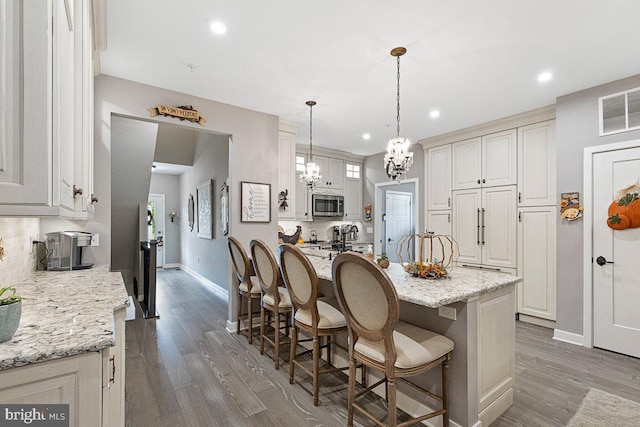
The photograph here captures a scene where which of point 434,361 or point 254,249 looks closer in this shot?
point 434,361

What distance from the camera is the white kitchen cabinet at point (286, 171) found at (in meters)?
4.24

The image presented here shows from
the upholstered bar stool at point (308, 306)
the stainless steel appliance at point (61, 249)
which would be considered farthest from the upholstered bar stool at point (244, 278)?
the stainless steel appliance at point (61, 249)

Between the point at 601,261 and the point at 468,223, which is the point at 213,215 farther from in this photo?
the point at 601,261

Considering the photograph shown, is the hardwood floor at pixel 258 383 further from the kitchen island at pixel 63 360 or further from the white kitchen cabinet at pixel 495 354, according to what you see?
the kitchen island at pixel 63 360

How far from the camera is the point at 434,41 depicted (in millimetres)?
2332

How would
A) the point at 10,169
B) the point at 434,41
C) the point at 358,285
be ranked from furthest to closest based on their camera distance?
the point at 434,41 → the point at 358,285 → the point at 10,169

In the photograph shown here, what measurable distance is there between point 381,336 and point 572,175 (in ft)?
10.4

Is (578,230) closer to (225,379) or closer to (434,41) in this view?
(434,41)

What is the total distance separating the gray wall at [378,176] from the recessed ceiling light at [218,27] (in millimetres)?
3955

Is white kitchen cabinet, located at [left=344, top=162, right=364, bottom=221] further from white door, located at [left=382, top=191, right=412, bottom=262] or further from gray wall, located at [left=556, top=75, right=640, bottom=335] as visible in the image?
gray wall, located at [left=556, top=75, right=640, bottom=335]

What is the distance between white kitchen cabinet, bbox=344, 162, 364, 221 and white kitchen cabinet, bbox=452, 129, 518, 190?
2.07 meters

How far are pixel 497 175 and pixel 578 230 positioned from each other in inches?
49.2

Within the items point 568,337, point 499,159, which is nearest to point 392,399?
point 568,337

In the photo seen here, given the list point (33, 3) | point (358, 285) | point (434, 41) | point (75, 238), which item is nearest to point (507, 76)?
point (434, 41)
